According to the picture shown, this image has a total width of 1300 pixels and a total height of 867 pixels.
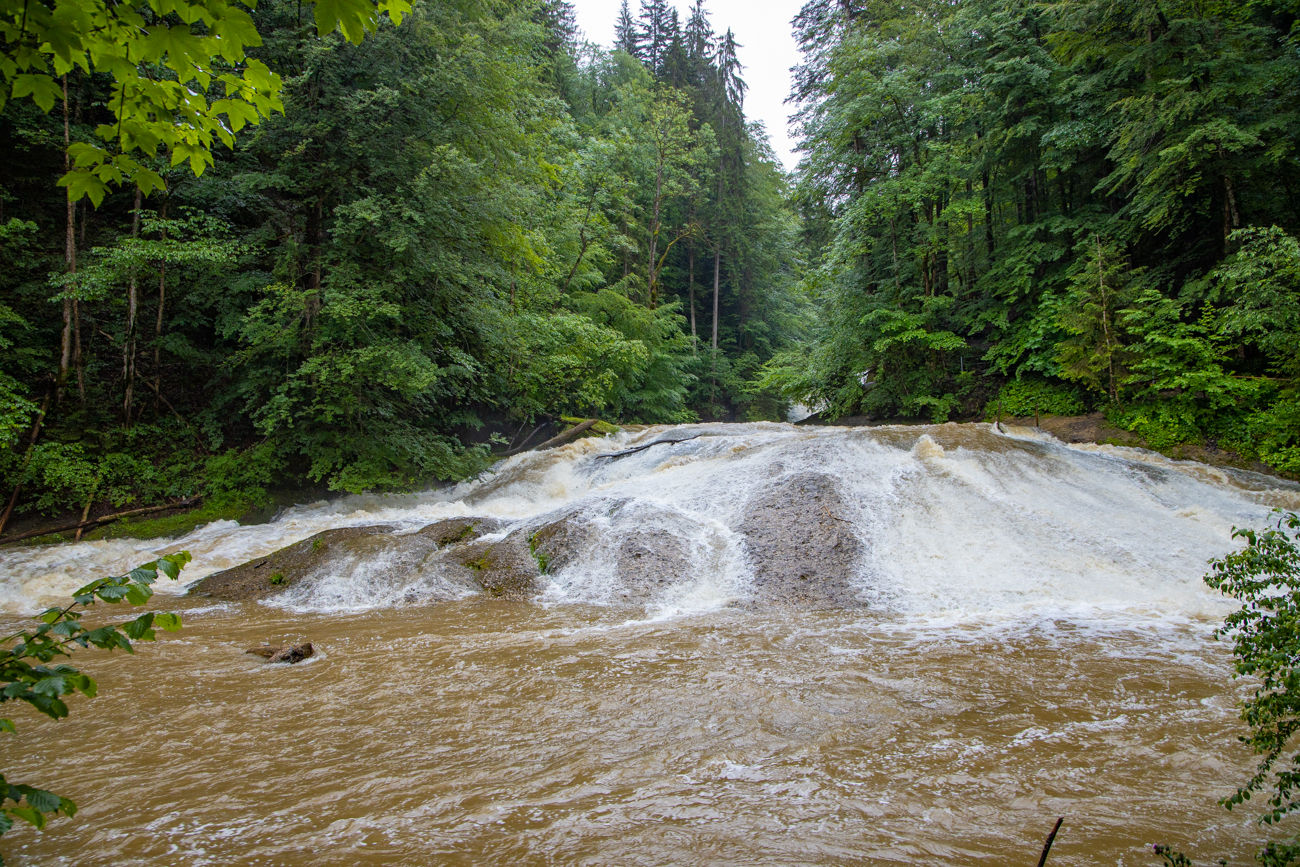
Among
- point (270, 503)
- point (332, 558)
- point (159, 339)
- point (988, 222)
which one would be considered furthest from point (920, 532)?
point (159, 339)

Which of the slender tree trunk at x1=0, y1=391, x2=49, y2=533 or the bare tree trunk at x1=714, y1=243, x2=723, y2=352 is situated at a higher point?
the bare tree trunk at x1=714, y1=243, x2=723, y2=352

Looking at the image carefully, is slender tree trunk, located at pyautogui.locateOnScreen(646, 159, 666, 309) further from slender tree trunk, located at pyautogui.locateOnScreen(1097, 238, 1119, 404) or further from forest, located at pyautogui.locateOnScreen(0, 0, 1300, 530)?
slender tree trunk, located at pyautogui.locateOnScreen(1097, 238, 1119, 404)

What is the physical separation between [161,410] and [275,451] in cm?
227

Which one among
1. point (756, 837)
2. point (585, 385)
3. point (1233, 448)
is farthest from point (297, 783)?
point (585, 385)

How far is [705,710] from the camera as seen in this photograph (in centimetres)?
369

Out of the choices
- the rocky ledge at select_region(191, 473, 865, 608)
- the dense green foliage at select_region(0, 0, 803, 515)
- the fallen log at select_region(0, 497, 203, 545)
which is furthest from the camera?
the dense green foliage at select_region(0, 0, 803, 515)

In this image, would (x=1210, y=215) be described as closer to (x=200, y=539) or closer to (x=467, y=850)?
(x=467, y=850)

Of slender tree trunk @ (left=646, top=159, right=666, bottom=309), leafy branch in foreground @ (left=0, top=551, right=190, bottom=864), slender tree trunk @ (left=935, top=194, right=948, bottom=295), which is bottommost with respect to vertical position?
leafy branch in foreground @ (left=0, top=551, right=190, bottom=864)

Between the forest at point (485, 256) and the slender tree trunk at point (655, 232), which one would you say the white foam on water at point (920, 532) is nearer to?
the forest at point (485, 256)

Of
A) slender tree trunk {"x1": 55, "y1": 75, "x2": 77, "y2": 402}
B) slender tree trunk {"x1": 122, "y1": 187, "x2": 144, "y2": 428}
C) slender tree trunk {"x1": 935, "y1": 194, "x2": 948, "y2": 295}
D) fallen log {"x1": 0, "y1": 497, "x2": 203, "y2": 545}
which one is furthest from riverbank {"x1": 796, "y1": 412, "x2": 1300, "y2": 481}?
slender tree trunk {"x1": 55, "y1": 75, "x2": 77, "y2": 402}

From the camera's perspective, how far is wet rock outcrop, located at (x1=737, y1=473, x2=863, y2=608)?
6.23 meters

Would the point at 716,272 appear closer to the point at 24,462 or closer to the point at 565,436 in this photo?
the point at 565,436

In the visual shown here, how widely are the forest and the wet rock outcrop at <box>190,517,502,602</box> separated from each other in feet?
10.1

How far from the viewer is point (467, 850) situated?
240cm
